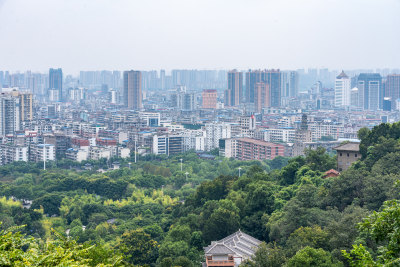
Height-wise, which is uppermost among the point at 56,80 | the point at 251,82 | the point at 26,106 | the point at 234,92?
the point at 56,80

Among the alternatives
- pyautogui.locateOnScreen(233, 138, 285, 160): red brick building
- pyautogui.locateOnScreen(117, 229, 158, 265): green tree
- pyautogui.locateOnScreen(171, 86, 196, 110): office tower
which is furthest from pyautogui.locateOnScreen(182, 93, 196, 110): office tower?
pyautogui.locateOnScreen(117, 229, 158, 265): green tree

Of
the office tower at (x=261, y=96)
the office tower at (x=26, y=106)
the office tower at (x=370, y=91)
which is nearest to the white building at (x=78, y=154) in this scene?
the office tower at (x=26, y=106)

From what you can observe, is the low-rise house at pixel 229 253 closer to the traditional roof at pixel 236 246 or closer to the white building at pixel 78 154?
the traditional roof at pixel 236 246

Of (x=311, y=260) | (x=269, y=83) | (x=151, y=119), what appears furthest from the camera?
(x=269, y=83)

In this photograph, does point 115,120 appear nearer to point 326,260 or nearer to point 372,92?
point 372,92

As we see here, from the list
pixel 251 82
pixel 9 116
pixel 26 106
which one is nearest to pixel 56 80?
pixel 251 82

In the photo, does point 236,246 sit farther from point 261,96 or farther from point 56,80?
point 56,80
